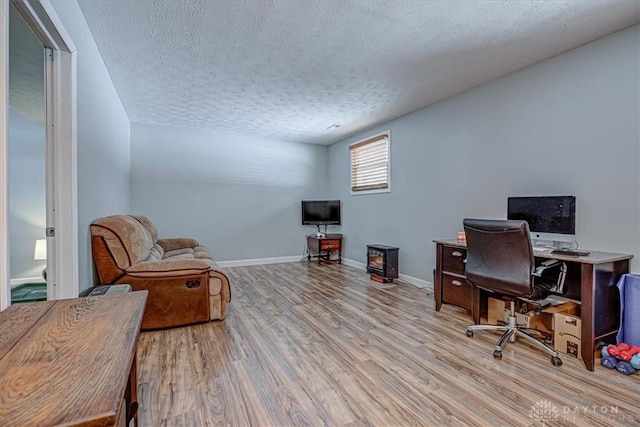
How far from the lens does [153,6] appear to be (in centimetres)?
203

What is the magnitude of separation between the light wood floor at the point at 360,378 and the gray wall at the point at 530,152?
1.18 metres

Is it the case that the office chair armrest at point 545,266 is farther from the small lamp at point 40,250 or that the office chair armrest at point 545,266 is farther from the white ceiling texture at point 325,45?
the small lamp at point 40,250

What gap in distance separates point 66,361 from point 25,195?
Result: 2009mm

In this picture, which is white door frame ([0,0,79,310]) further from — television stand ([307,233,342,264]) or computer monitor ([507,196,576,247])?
television stand ([307,233,342,264])

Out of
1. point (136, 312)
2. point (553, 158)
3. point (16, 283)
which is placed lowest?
point (16, 283)

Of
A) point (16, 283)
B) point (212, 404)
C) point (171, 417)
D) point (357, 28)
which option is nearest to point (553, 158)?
point (357, 28)

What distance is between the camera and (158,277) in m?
2.64

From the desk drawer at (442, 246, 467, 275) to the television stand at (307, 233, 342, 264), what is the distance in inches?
111

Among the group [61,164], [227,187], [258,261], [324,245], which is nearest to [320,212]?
[324,245]

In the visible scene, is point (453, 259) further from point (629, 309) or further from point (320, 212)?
point (320, 212)

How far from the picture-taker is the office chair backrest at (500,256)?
83.1 inches

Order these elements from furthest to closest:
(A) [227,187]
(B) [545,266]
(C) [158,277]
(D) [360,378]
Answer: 1. (A) [227,187]
2. (C) [158,277]
3. (B) [545,266]
4. (D) [360,378]

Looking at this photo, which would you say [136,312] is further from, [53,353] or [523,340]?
[523,340]

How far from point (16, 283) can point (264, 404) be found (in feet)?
6.89
